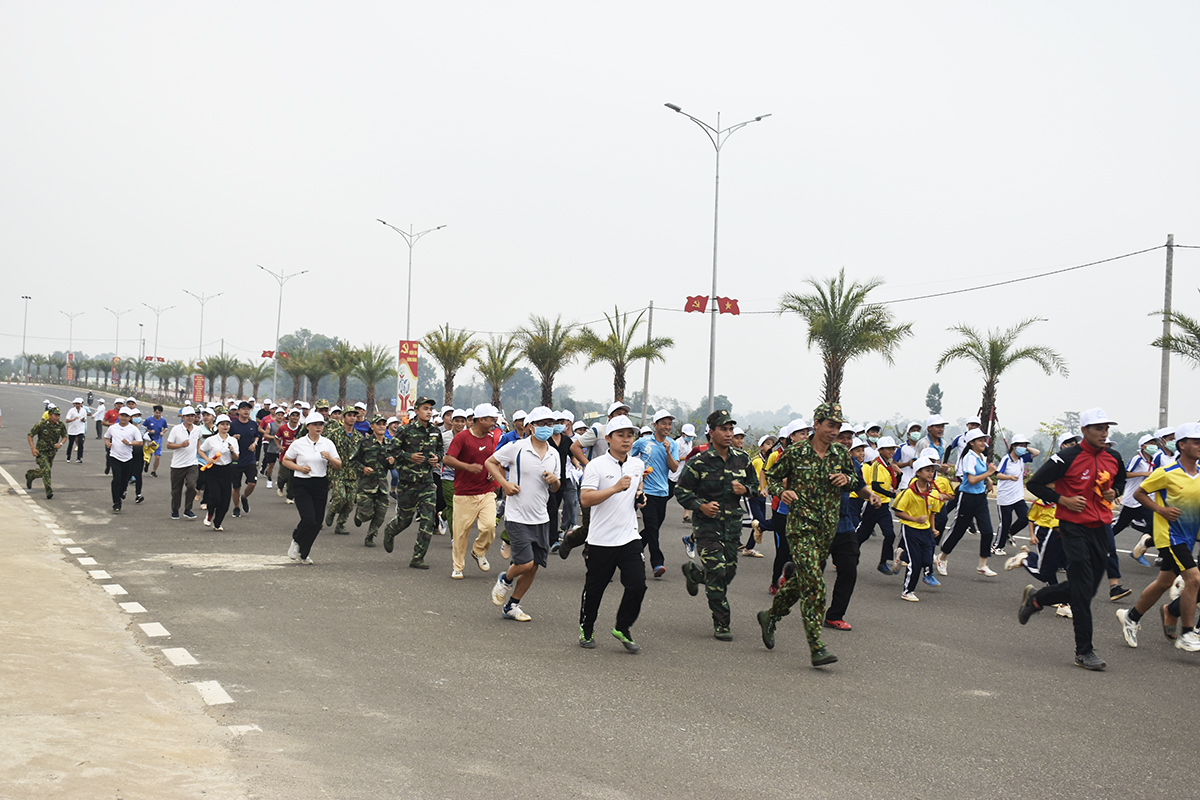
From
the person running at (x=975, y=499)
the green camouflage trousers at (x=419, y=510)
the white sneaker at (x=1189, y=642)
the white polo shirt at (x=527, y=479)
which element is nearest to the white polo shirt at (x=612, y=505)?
the white polo shirt at (x=527, y=479)

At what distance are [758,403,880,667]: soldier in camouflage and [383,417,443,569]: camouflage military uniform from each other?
228 inches

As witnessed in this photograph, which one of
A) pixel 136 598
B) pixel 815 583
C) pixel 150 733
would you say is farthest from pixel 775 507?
pixel 150 733

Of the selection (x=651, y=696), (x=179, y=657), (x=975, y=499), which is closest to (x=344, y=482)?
(x=179, y=657)

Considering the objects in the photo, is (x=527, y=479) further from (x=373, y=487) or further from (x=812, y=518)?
(x=373, y=487)

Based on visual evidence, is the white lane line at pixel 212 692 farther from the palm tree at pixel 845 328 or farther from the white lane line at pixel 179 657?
the palm tree at pixel 845 328

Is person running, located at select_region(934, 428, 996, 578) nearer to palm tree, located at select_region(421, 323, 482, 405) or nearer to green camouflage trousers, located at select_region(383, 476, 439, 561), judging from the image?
green camouflage trousers, located at select_region(383, 476, 439, 561)

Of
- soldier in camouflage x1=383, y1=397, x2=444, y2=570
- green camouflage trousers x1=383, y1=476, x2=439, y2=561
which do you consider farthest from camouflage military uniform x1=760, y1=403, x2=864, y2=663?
soldier in camouflage x1=383, y1=397, x2=444, y2=570

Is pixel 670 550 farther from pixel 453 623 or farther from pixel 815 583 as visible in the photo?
pixel 815 583

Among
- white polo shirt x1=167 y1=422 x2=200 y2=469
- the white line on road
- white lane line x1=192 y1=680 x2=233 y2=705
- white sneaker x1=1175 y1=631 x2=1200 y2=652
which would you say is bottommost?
the white line on road

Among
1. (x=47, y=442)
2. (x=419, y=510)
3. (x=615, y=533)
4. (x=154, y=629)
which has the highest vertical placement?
(x=615, y=533)

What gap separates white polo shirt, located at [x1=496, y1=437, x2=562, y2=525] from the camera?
9219 millimetres

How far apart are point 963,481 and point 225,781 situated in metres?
10.4

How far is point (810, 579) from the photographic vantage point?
24.2 ft

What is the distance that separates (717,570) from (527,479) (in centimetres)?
204
